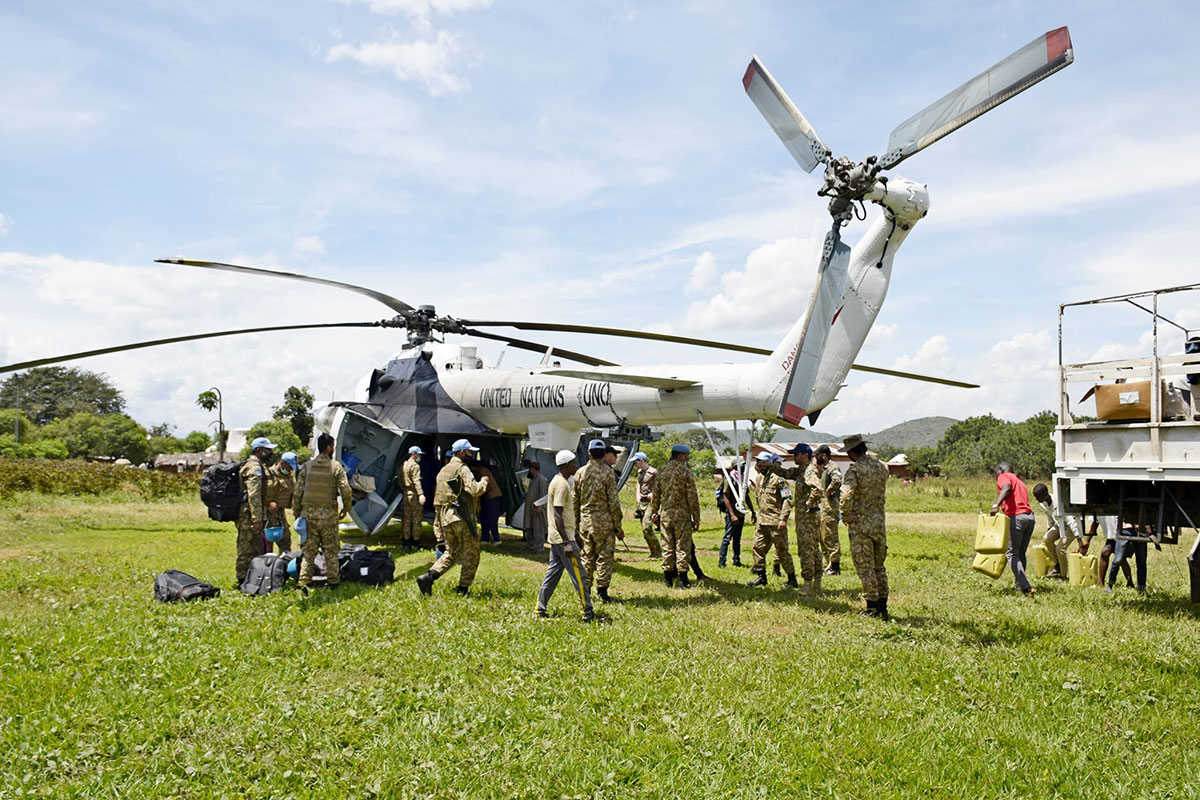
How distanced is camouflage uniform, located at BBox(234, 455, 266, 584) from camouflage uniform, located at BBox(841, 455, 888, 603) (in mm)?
6668

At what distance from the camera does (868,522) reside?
794cm

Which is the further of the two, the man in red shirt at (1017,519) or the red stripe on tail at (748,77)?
the man in red shirt at (1017,519)

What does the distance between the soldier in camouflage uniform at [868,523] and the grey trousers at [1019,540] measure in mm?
2591

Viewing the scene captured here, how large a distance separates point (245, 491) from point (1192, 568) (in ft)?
34.8

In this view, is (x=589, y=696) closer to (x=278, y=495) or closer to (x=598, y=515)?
(x=598, y=515)

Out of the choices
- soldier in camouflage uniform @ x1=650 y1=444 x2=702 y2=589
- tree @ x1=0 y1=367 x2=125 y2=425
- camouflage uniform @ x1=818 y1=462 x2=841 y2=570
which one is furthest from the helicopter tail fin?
tree @ x1=0 y1=367 x2=125 y2=425

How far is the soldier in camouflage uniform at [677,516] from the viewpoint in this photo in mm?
9906

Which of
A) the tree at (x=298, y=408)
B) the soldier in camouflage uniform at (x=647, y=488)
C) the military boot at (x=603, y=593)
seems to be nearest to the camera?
the military boot at (x=603, y=593)

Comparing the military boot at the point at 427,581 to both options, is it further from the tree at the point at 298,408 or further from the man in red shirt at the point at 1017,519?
the tree at the point at 298,408

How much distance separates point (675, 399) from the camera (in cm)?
1089

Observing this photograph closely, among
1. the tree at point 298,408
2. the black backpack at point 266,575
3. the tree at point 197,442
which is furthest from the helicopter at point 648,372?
the tree at point 197,442

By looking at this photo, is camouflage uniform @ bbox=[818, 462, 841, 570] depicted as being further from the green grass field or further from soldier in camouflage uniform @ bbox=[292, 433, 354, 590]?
soldier in camouflage uniform @ bbox=[292, 433, 354, 590]

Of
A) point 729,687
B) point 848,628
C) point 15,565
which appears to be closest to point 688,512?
point 848,628

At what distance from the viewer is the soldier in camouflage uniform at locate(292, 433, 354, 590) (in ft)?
28.8
